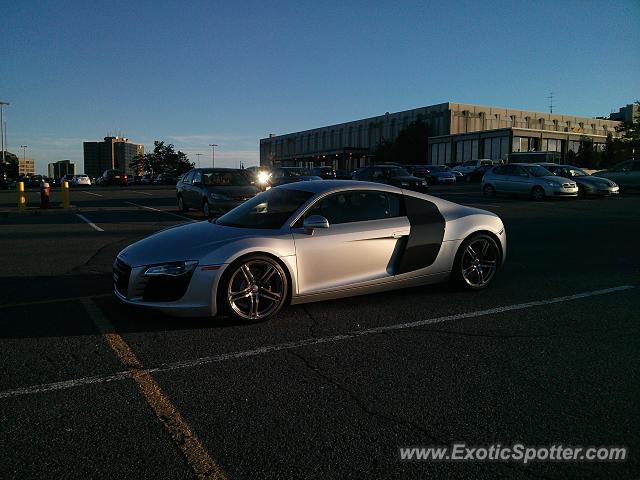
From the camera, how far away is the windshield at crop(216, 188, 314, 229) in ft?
17.5

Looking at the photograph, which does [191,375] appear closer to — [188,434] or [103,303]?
[188,434]

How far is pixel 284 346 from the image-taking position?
4.29m

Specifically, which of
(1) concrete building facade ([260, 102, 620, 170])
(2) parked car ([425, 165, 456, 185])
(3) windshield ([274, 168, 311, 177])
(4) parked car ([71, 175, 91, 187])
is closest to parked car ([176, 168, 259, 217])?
(3) windshield ([274, 168, 311, 177])

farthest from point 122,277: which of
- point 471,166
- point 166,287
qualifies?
point 471,166

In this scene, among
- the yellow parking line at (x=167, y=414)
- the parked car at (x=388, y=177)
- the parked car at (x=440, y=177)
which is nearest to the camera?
the yellow parking line at (x=167, y=414)

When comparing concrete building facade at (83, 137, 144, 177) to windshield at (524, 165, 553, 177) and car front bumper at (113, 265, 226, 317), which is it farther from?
car front bumper at (113, 265, 226, 317)

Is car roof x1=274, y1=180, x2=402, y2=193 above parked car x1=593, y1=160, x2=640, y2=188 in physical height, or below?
below

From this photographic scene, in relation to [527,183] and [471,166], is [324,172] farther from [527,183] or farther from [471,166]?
[471,166]

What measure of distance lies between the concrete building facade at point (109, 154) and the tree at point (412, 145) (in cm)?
10979

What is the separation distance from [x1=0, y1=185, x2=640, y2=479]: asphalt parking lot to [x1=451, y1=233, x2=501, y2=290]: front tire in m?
0.19

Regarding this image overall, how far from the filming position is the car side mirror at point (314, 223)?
4.98 m

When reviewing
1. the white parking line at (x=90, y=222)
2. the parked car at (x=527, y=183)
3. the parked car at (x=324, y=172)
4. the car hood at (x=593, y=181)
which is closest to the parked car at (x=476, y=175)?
the parked car at (x=324, y=172)

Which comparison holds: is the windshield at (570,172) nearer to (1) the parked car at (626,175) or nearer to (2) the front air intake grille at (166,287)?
(1) the parked car at (626,175)

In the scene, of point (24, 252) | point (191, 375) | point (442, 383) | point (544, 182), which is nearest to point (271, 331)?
A: point (191, 375)
